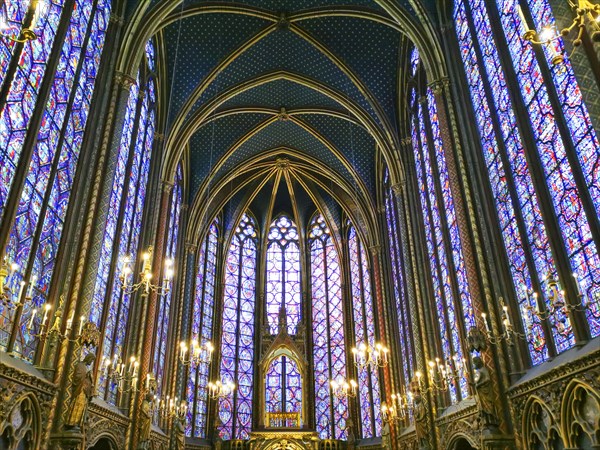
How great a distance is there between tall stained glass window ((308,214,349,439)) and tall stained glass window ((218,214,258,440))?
3.63 meters

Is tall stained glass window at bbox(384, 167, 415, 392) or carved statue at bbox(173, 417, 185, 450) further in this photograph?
tall stained glass window at bbox(384, 167, 415, 392)

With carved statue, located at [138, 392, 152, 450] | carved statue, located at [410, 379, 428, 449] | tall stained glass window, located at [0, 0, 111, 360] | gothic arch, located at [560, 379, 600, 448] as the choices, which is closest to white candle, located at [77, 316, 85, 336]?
tall stained glass window, located at [0, 0, 111, 360]

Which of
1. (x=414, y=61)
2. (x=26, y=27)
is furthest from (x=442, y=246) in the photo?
(x=26, y=27)

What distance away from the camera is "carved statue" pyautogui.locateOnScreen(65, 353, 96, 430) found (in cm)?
1129

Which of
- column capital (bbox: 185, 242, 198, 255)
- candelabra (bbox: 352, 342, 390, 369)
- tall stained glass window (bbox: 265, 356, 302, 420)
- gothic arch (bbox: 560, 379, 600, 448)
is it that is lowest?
gothic arch (bbox: 560, 379, 600, 448)

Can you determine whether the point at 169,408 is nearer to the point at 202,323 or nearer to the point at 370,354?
the point at 202,323

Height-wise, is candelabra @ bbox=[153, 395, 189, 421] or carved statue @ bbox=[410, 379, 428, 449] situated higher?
candelabra @ bbox=[153, 395, 189, 421]

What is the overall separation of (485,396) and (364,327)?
634 inches

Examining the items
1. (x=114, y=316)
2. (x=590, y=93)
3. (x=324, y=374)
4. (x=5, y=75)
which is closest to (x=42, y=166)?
(x=5, y=75)

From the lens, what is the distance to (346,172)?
93.4ft

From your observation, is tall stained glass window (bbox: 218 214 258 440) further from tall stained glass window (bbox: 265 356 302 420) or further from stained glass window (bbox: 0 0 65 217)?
stained glass window (bbox: 0 0 65 217)

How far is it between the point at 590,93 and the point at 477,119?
6.15 m

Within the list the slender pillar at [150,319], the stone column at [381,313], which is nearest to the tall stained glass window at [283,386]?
the stone column at [381,313]

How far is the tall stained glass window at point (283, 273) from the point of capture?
3108cm
